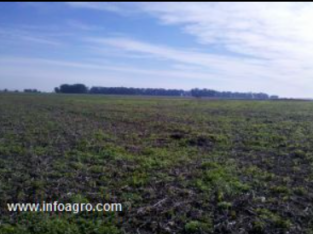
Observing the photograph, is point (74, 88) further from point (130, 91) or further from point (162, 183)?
point (162, 183)

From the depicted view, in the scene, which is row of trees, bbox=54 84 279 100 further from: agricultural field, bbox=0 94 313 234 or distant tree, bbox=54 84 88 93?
agricultural field, bbox=0 94 313 234

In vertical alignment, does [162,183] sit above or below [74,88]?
below

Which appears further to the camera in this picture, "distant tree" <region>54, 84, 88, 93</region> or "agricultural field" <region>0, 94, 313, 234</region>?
"distant tree" <region>54, 84, 88, 93</region>

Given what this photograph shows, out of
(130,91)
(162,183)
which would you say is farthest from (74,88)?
(162,183)

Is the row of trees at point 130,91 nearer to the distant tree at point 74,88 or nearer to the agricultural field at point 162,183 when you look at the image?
the distant tree at point 74,88

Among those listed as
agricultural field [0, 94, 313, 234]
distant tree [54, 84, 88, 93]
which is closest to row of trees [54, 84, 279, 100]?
distant tree [54, 84, 88, 93]

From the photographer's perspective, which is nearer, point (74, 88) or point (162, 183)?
point (162, 183)

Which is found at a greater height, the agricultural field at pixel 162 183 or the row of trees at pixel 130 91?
the row of trees at pixel 130 91

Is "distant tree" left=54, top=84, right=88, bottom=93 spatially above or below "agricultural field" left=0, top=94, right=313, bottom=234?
above

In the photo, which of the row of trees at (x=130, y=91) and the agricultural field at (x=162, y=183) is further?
the row of trees at (x=130, y=91)

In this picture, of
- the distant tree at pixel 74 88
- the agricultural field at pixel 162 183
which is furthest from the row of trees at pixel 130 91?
the agricultural field at pixel 162 183

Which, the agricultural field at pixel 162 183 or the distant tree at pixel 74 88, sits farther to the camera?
the distant tree at pixel 74 88

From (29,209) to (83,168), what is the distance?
306 cm

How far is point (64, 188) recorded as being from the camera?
8133 millimetres
